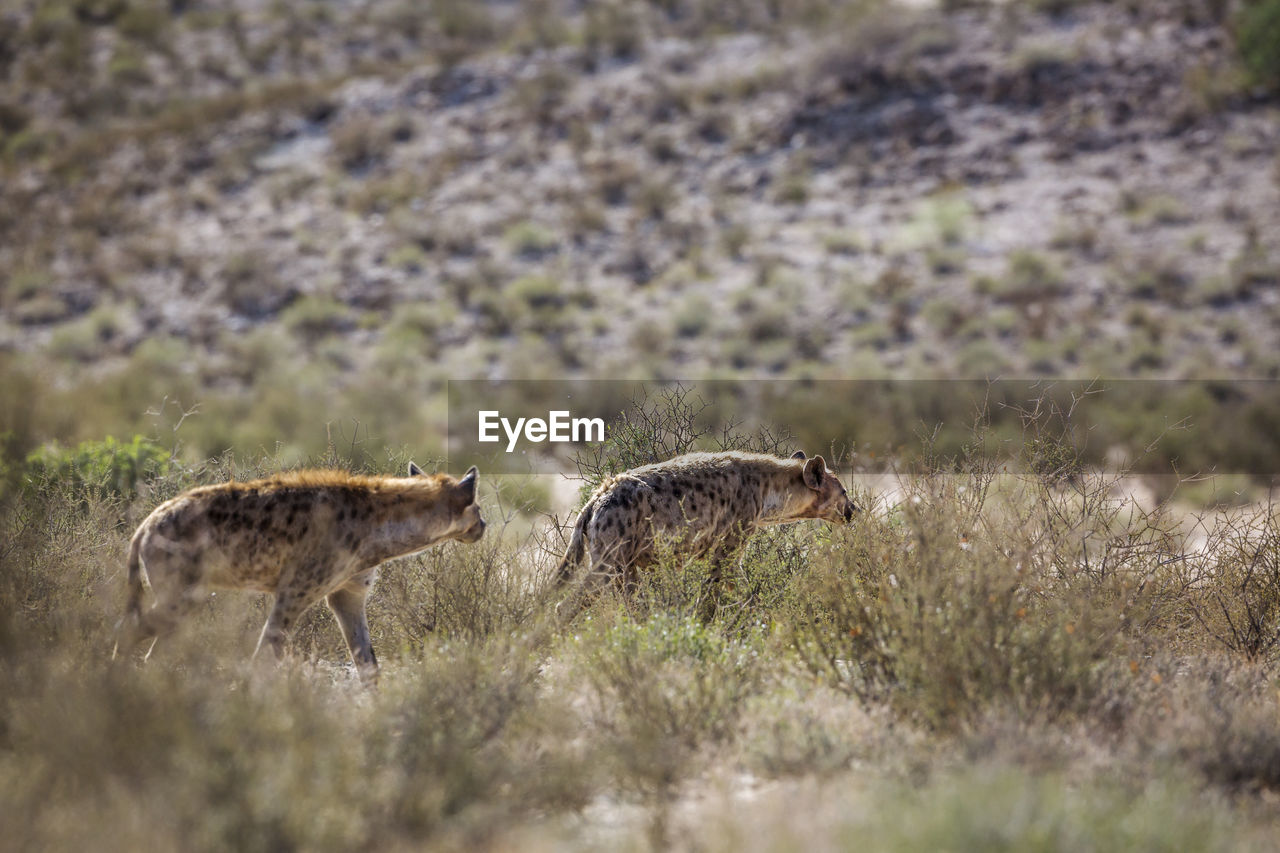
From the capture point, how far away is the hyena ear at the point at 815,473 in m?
10.7

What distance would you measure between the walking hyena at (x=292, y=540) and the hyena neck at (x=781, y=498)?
106 inches

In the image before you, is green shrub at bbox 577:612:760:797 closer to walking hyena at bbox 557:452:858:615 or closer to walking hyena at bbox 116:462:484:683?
walking hyena at bbox 557:452:858:615

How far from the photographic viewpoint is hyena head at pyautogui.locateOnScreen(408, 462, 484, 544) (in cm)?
913

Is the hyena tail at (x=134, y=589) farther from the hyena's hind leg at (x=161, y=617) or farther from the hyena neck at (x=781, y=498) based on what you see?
the hyena neck at (x=781, y=498)

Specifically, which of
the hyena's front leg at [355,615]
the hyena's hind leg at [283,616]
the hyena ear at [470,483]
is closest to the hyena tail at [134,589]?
the hyena's hind leg at [283,616]

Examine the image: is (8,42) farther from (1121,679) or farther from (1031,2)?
(1121,679)

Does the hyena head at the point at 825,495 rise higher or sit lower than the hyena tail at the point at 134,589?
lower

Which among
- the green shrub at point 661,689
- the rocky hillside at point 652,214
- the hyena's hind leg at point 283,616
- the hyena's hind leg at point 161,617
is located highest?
the hyena's hind leg at point 161,617

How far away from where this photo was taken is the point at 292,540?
8.50 meters

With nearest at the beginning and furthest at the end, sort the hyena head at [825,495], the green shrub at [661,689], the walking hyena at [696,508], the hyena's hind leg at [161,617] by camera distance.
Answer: the green shrub at [661,689] → the hyena's hind leg at [161,617] → the walking hyena at [696,508] → the hyena head at [825,495]

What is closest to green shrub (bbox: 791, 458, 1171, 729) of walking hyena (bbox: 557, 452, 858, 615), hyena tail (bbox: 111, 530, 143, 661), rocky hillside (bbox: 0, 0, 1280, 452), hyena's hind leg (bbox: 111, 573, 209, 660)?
walking hyena (bbox: 557, 452, 858, 615)

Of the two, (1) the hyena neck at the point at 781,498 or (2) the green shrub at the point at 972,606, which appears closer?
(2) the green shrub at the point at 972,606

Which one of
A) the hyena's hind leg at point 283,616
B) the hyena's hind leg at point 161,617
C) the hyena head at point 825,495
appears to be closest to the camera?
the hyena's hind leg at point 161,617

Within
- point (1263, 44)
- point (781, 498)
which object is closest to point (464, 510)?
point (781, 498)
